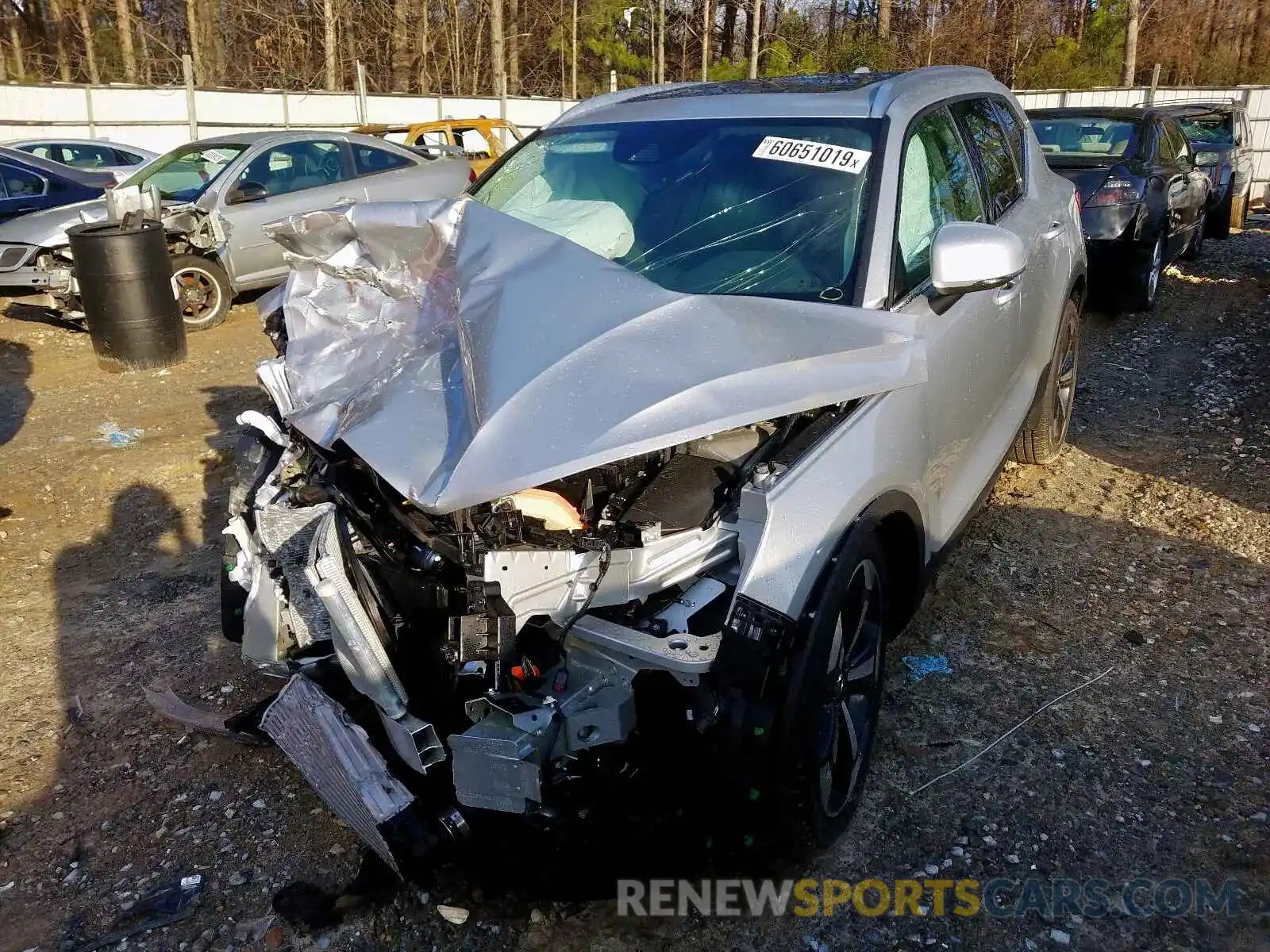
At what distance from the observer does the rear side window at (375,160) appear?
→ 10.1m

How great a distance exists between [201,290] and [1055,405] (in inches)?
300

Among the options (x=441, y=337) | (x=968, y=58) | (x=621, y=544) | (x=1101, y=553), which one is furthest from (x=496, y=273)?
(x=968, y=58)

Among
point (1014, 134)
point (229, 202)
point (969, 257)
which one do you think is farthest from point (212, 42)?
point (969, 257)

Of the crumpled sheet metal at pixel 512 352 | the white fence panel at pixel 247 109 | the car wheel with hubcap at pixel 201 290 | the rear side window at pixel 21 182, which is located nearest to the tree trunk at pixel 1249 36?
the white fence panel at pixel 247 109

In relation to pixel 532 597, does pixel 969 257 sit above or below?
above

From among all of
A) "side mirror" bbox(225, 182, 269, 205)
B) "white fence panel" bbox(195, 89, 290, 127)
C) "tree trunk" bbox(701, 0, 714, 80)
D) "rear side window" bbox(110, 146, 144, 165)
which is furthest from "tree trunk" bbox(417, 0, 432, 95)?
"side mirror" bbox(225, 182, 269, 205)

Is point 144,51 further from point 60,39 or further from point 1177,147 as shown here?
point 1177,147

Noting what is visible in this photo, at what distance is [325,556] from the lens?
7.58 feet

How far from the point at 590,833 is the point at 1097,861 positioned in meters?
1.40

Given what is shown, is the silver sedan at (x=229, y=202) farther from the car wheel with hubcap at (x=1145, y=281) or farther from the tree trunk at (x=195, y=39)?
the tree trunk at (x=195, y=39)

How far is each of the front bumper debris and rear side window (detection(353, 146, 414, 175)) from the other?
27.9ft

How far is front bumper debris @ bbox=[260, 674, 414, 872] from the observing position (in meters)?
2.36

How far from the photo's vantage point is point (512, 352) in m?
2.51

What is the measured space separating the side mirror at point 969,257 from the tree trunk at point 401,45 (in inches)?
1146
